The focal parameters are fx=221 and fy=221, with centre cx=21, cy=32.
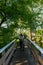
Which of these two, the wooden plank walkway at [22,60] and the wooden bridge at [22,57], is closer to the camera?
the wooden bridge at [22,57]

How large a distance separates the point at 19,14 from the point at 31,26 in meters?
1.75

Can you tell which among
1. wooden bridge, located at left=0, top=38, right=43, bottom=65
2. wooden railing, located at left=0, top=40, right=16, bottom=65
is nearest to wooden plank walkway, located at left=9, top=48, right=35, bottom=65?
wooden bridge, located at left=0, top=38, right=43, bottom=65

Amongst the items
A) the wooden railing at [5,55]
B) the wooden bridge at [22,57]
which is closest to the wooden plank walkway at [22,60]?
the wooden bridge at [22,57]

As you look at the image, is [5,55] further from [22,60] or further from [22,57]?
[22,57]

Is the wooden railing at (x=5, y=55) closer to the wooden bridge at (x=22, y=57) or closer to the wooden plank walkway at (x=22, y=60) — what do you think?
the wooden bridge at (x=22, y=57)

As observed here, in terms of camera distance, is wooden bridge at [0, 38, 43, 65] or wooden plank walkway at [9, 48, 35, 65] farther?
wooden plank walkway at [9, 48, 35, 65]

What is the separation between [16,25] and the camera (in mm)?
16062

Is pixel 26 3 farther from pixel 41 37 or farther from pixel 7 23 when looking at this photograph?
pixel 41 37

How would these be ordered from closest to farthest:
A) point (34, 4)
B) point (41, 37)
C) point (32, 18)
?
1. point (32, 18)
2. point (34, 4)
3. point (41, 37)

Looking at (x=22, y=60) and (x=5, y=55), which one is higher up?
(x=5, y=55)

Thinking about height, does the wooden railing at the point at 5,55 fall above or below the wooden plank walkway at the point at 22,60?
above

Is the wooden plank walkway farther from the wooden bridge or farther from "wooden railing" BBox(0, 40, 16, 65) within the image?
"wooden railing" BBox(0, 40, 16, 65)

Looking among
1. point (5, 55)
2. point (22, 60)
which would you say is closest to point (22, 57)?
point (22, 60)

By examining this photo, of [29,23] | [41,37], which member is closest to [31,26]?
[29,23]
